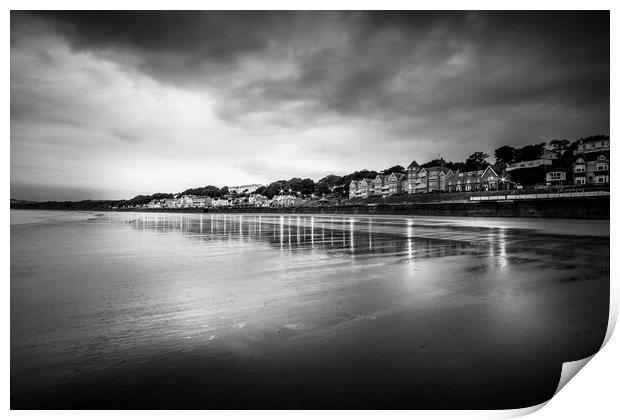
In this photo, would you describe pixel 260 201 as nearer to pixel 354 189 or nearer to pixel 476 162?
pixel 354 189

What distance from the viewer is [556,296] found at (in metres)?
3.99

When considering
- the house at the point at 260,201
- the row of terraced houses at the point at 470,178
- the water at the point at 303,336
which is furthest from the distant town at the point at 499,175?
the water at the point at 303,336

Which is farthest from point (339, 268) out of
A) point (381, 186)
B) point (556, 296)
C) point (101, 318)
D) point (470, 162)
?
point (470, 162)

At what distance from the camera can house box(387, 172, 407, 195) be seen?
106 m

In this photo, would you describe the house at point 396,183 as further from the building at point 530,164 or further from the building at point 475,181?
the building at point 530,164

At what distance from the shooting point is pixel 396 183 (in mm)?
107625

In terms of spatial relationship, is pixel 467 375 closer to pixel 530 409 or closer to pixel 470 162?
pixel 530 409

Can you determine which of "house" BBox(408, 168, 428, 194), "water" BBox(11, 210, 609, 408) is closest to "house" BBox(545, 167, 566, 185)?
"house" BBox(408, 168, 428, 194)

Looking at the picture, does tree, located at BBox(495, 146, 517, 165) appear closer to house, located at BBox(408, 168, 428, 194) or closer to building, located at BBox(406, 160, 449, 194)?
building, located at BBox(406, 160, 449, 194)

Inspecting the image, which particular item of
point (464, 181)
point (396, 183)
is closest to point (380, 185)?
point (396, 183)

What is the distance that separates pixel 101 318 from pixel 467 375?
3520mm
